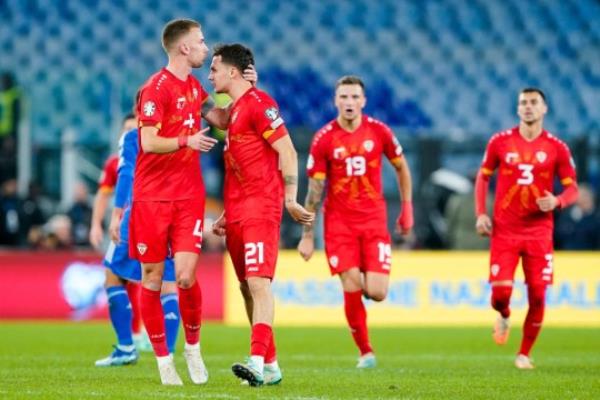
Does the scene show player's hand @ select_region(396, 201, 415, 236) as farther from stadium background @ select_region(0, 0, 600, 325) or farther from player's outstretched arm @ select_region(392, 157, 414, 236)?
stadium background @ select_region(0, 0, 600, 325)

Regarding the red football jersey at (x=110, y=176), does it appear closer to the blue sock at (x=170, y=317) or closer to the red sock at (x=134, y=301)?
the red sock at (x=134, y=301)

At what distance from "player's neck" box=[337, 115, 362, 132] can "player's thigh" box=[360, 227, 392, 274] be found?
0.90 meters

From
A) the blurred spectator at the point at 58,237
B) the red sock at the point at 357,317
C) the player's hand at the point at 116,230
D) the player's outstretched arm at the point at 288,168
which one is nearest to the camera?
the player's outstretched arm at the point at 288,168

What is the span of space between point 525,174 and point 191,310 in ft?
12.5

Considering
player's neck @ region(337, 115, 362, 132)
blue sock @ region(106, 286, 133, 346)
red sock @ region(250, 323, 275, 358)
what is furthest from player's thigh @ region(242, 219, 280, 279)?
player's neck @ region(337, 115, 362, 132)

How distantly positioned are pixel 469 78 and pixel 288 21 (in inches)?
131

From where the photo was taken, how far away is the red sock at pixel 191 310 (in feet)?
28.4

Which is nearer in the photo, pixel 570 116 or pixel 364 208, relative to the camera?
pixel 364 208

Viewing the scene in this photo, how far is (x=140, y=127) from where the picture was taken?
27.7 feet

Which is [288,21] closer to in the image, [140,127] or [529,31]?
[529,31]

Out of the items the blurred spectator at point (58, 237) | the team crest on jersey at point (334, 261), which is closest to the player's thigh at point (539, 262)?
→ the team crest on jersey at point (334, 261)

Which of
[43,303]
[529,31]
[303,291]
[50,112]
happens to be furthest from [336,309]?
[529,31]

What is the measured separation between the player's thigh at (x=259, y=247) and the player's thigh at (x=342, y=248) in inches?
105

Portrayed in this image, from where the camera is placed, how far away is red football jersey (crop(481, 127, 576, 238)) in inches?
444
